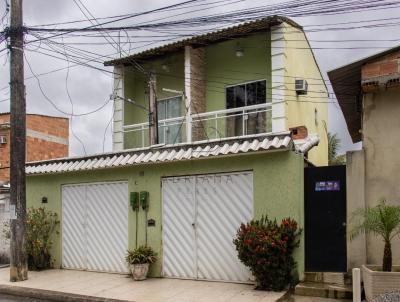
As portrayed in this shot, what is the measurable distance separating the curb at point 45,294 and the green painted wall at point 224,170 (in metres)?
2.11

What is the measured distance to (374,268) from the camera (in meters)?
8.04

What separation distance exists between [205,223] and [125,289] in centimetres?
218

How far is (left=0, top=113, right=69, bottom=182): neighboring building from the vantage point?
23859 mm

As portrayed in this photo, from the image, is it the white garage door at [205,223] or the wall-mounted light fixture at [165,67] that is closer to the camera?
the white garage door at [205,223]

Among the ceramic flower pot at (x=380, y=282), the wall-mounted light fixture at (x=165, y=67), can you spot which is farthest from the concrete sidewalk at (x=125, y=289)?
the wall-mounted light fixture at (x=165, y=67)

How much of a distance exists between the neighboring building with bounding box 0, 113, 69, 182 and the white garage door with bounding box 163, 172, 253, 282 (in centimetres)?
1473

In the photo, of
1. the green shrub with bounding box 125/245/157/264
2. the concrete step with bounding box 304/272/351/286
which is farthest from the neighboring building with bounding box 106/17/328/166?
the concrete step with bounding box 304/272/351/286

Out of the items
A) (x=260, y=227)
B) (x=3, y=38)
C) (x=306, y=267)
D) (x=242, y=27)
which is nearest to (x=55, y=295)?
(x=260, y=227)

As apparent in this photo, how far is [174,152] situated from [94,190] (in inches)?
119

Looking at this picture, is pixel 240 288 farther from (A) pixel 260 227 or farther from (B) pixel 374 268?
(B) pixel 374 268

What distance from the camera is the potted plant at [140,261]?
10578mm

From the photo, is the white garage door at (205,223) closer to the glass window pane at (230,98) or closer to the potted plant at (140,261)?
the potted plant at (140,261)

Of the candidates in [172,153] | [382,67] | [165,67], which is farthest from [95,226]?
[382,67]

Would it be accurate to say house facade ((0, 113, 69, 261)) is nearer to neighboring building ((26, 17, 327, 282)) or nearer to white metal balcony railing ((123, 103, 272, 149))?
neighboring building ((26, 17, 327, 282))
